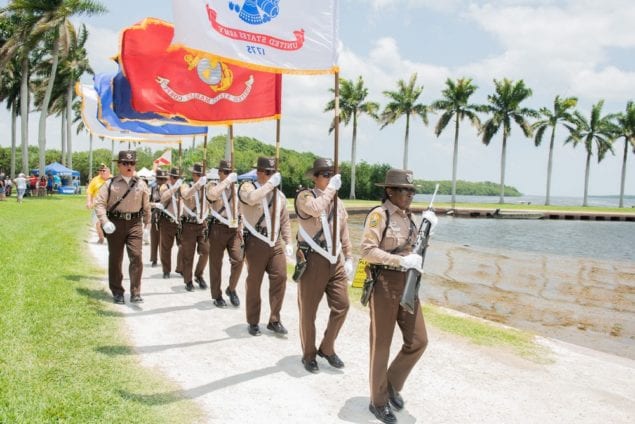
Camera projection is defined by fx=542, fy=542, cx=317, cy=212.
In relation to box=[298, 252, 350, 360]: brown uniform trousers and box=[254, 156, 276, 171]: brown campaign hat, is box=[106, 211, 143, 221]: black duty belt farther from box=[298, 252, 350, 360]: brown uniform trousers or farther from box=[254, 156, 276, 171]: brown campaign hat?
box=[298, 252, 350, 360]: brown uniform trousers

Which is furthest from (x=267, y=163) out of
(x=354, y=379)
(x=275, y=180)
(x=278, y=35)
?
(x=354, y=379)

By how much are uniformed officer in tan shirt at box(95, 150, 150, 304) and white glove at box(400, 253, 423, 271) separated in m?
5.53

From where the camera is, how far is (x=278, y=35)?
6.88m

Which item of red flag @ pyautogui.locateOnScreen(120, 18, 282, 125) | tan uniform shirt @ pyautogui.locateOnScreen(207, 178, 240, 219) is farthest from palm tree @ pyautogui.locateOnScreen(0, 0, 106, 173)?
tan uniform shirt @ pyautogui.locateOnScreen(207, 178, 240, 219)

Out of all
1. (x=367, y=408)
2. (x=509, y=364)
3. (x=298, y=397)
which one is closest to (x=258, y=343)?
(x=298, y=397)

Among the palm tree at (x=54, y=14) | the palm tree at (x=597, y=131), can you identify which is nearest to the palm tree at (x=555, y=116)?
the palm tree at (x=597, y=131)

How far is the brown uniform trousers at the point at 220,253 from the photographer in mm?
8812

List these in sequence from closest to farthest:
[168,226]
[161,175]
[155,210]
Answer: [168,226] < [155,210] < [161,175]

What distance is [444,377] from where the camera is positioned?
232 inches

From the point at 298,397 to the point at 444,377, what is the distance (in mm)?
1729

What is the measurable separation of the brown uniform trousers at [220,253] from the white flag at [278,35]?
121 inches

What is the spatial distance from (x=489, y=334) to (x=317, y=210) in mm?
3657

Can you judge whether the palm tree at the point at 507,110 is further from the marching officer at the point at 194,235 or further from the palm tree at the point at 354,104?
the marching officer at the point at 194,235

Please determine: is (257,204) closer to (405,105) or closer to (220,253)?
(220,253)
